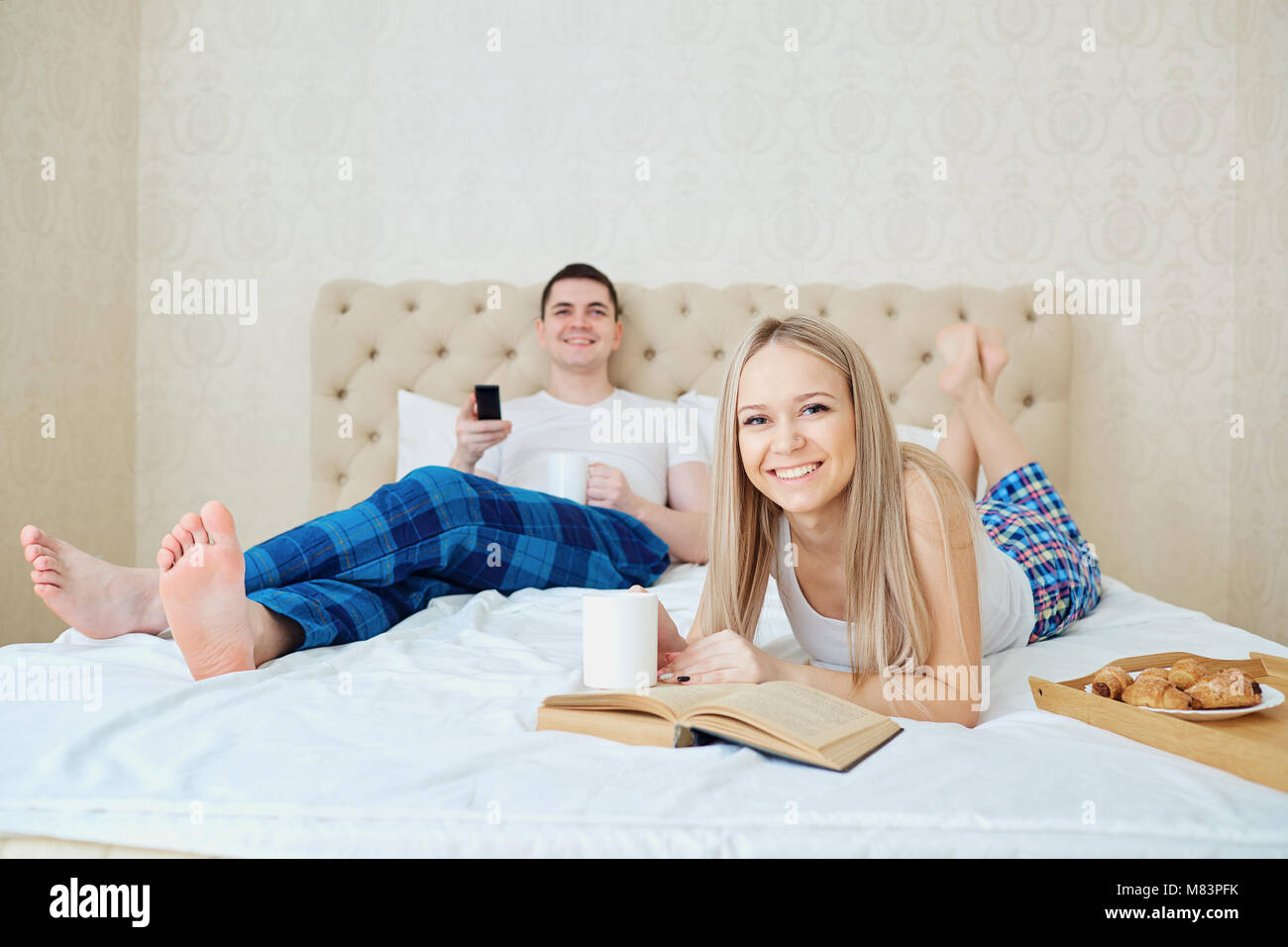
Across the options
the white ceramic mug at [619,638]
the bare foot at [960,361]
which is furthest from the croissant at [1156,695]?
the bare foot at [960,361]

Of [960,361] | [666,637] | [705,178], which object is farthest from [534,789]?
[705,178]

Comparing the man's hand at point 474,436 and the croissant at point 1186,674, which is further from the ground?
the man's hand at point 474,436

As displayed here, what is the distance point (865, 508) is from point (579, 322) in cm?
139

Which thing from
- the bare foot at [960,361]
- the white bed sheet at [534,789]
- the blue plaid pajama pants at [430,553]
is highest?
the bare foot at [960,361]

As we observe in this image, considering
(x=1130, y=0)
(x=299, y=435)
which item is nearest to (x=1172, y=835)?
(x=299, y=435)

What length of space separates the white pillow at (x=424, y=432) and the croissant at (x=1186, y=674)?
1.76m

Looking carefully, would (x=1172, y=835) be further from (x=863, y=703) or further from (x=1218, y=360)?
(x=1218, y=360)

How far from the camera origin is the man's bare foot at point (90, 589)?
126cm

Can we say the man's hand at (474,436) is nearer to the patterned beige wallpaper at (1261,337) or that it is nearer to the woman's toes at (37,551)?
the woman's toes at (37,551)

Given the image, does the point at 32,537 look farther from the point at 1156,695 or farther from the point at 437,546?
the point at 1156,695

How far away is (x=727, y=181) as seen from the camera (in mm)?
2689

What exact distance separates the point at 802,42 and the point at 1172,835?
8.16 ft

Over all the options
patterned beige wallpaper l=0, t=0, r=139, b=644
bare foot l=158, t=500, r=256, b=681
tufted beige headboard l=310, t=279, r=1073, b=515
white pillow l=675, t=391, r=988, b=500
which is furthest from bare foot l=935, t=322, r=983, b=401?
patterned beige wallpaper l=0, t=0, r=139, b=644

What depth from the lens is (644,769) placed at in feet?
2.64
